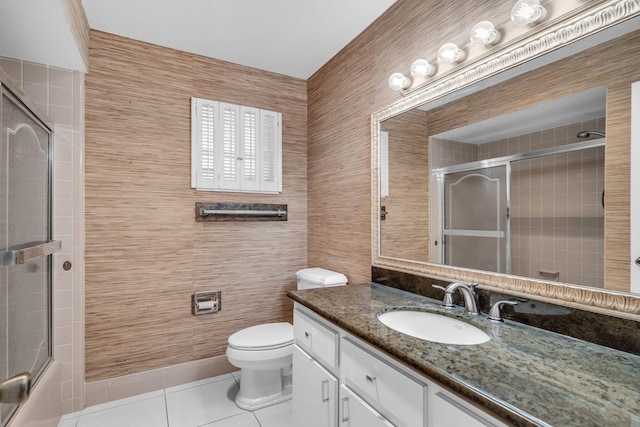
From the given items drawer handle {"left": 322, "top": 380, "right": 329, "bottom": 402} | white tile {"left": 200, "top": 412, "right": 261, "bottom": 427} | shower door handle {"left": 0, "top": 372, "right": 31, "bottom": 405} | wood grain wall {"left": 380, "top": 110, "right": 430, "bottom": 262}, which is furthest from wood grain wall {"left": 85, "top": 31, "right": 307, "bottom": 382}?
shower door handle {"left": 0, "top": 372, "right": 31, "bottom": 405}

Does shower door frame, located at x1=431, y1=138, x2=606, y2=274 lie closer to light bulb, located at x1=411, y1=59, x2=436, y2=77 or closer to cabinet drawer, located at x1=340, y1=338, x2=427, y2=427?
light bulb, located at x1=411, y1=59, x2=436, y2=77

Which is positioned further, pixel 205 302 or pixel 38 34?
pixel 205 302

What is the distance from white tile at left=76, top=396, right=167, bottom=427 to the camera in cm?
188

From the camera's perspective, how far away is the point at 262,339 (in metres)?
2.05

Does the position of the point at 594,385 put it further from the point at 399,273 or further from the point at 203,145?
the point at 203,145

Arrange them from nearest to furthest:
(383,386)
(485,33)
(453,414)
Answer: (453,414) → (383,386) → (485,33)

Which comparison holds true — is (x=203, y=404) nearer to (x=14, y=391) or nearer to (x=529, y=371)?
(x=14, y=391)

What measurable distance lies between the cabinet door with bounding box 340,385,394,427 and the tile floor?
856 millimetres

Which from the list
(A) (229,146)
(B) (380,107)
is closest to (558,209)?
(B) (380,107)

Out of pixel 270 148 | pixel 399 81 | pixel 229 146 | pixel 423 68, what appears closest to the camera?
pixel 423 68

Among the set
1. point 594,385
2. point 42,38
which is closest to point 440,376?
point 594,385

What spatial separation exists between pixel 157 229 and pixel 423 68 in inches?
80.0

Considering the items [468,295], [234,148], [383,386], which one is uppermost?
[234,148]

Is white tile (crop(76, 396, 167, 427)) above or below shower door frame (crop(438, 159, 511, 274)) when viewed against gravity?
below
